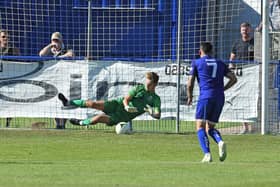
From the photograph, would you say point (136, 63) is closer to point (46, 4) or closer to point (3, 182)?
point (46, 4)

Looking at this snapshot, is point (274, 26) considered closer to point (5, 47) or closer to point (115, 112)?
point (115, 112)

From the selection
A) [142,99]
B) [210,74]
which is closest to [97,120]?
[142,99]

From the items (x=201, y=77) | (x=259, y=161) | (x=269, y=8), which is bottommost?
(x=259, y=161)

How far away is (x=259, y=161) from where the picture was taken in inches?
637

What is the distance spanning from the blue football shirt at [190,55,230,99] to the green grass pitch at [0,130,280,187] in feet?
3.57

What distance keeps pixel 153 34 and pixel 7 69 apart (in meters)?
4.66

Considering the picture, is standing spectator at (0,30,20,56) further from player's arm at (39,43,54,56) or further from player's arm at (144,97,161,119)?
player's arm at (144,97,161,119)

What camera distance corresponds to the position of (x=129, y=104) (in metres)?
21.4

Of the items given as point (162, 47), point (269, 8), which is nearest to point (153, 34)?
point (162, 47)

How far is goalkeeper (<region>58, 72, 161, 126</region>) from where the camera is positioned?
69.2 feet

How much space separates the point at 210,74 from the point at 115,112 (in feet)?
17.7

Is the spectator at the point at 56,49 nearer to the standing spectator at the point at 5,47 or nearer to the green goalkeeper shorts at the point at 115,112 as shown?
the standing spectator at the point at 5,47

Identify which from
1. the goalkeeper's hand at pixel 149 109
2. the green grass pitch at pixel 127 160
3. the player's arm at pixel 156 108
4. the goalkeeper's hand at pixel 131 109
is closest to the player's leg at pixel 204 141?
the green grass pitch at pixel 127 160

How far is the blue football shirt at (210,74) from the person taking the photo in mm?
16438
